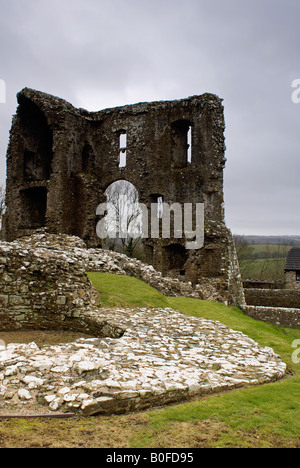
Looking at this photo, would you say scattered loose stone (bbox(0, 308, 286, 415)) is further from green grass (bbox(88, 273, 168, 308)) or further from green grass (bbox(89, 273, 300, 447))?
green grass (bbox(88, 273, 168, 308))

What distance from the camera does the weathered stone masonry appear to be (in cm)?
2242

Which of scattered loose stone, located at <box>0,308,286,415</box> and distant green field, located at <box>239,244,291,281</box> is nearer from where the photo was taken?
scattered loose stone, located at <box>0,308,286,415</box>

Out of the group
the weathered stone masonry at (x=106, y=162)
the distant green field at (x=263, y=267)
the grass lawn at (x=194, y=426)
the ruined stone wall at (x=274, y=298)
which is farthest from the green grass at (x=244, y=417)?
the distant green field at (x=263, y=267)

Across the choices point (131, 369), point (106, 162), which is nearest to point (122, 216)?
point (106, 162)

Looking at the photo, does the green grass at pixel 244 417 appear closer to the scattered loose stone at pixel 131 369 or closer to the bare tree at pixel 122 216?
the scattered loose stone at pixel 131 369

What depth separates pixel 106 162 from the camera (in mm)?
25562

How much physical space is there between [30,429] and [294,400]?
3564mm

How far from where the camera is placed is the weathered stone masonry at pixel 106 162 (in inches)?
883

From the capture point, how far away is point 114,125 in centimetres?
2538

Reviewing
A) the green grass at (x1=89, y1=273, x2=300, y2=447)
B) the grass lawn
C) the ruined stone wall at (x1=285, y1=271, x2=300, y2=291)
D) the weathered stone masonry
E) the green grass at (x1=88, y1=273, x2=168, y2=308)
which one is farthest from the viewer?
the ruined stone wall at (x1=285, y1=271, x2=300, y2=291)

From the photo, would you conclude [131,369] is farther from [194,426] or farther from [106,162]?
[106,162]

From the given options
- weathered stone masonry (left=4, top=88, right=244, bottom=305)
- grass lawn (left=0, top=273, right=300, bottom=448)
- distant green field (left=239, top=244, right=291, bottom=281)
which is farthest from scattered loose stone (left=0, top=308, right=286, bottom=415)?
distant green field (left=239, top=244, right=291, bottom=281)
